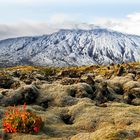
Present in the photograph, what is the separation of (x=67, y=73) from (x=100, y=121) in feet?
133

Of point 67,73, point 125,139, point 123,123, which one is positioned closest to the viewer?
point 125,139

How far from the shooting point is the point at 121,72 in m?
73.4

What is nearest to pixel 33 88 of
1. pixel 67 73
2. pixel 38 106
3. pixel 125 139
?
pixel 38 106

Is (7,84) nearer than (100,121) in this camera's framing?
No

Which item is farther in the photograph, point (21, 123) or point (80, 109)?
point (80, 109)

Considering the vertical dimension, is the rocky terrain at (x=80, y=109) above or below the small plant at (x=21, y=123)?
below

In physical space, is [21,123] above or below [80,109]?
above

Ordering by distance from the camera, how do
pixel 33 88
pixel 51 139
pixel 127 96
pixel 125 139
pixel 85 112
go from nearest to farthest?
pixel 125 139 < pixel 51 139 < pixel 85 112 < pixel 33 88 < pixel 127 96

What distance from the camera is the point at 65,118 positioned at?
34.6 m

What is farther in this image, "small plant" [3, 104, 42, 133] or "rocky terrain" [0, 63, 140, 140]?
"small plant" [3, 104, 42, 133]

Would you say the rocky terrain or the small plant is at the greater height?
the small plant

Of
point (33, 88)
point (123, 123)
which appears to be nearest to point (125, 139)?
point (123, 123)

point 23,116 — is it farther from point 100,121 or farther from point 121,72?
point 121,72

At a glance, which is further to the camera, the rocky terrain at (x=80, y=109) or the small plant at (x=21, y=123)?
the small plant at (x=21, y=123)
